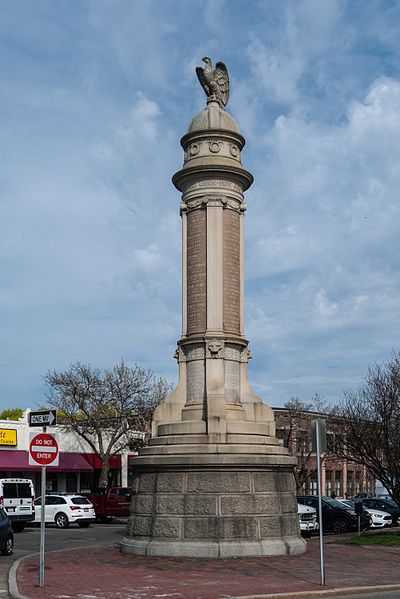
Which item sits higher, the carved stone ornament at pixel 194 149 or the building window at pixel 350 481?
the carved stone ornament at pixel 194 149

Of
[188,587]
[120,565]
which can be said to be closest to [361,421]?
[120,565]

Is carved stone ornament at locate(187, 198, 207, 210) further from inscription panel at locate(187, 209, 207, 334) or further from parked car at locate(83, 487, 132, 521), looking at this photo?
parked car at locate(83, 487, 132, 521)

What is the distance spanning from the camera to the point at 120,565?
56.2 feet

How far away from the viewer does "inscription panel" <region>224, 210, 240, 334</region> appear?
20.7 meters

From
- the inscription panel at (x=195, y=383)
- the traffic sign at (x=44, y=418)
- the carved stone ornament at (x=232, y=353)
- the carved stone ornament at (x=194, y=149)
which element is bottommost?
the traffic sign at (x=44, y=418)

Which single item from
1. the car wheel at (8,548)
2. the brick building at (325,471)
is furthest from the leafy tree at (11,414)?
the car wheel at (8,548)

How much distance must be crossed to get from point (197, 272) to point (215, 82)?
5.47 metres

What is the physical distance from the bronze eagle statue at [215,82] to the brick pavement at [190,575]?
469 inches

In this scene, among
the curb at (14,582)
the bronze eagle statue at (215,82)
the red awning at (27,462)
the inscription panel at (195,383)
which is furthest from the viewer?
the red awning at (27,462)

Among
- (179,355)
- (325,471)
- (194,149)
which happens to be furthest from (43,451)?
(325,471)

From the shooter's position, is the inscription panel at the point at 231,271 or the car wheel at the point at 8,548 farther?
the inscription panel at the point at 231,271

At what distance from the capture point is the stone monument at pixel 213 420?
18344 mm

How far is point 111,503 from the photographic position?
38.3 metres

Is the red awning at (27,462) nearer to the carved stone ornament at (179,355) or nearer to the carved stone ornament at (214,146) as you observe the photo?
the carved stone ornament at (179,355)
